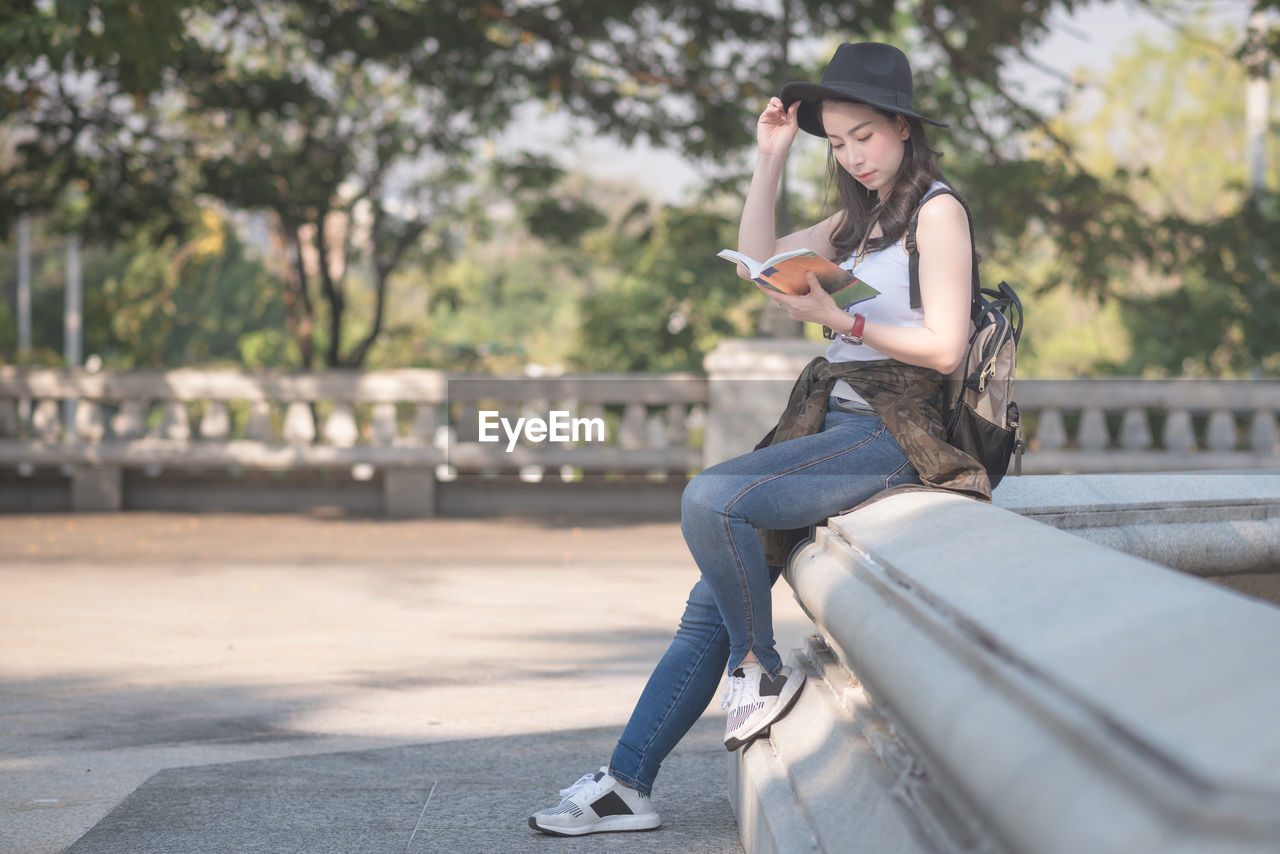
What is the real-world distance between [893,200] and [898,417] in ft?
1.84

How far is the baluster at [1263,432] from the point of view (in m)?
12.1

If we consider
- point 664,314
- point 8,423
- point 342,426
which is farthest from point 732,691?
point 664,314

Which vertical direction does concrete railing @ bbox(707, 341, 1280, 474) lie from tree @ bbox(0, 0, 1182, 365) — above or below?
below

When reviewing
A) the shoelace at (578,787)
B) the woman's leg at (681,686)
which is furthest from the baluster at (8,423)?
the woman's leg at (681,686)

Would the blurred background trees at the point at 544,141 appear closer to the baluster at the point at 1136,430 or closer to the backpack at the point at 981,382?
the baluster at the point at 1136,430

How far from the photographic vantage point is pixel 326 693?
208 inches

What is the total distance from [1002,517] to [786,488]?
2.45 ft

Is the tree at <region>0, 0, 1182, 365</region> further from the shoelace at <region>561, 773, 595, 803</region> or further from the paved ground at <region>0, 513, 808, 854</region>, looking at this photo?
the shoelace at <region>561, 773, 595, 803</region>

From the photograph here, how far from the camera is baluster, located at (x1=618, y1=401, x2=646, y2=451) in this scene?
1184cm

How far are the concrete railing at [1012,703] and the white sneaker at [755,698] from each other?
0.13 ft

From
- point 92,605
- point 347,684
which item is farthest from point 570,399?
point 347,684

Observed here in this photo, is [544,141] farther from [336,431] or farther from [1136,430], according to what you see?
[1136,430]

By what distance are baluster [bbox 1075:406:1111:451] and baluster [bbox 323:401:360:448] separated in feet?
21.7

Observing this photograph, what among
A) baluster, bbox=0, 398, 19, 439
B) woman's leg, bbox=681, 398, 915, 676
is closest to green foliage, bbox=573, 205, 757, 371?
baluster, bbox=0, 398, 19, 439
